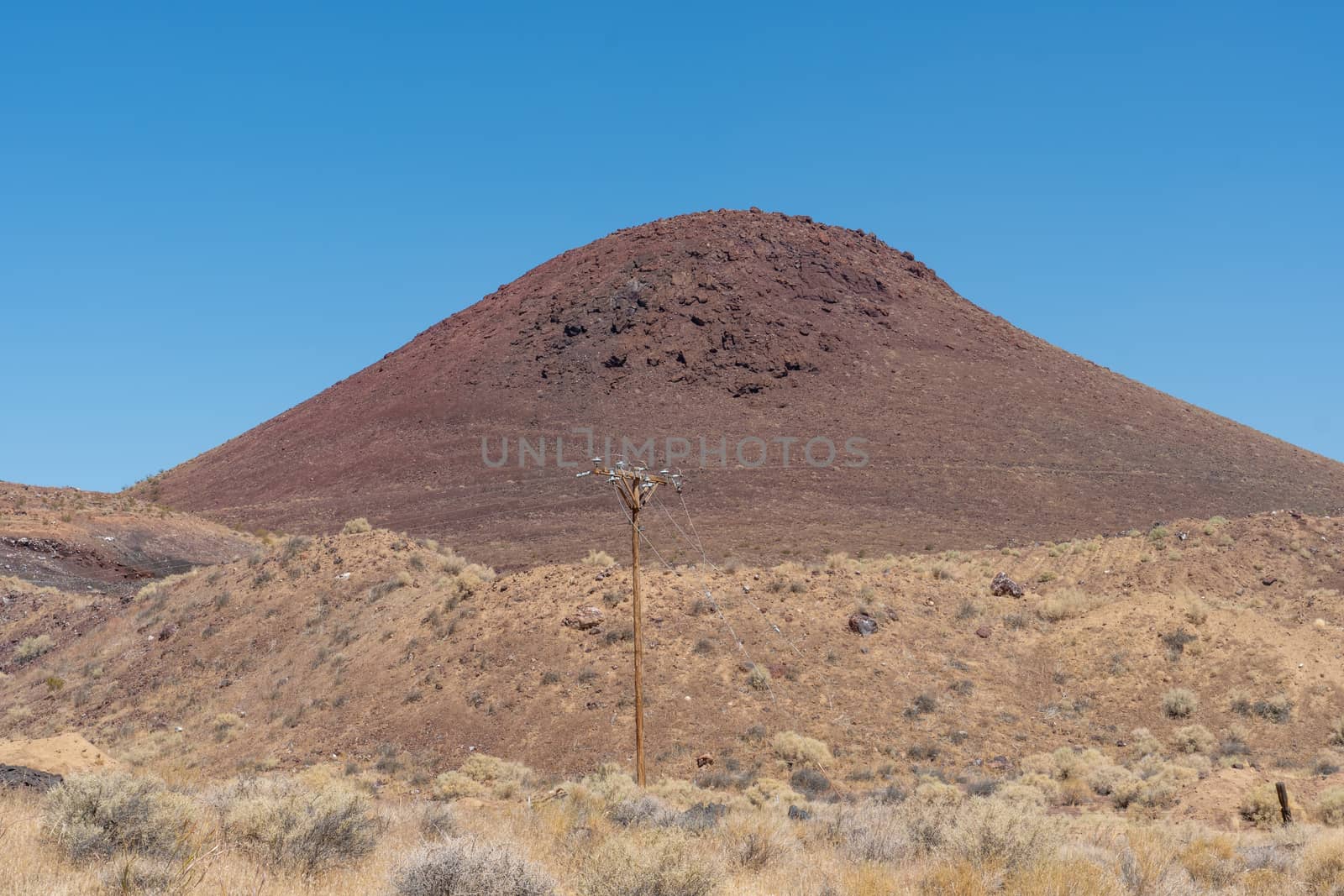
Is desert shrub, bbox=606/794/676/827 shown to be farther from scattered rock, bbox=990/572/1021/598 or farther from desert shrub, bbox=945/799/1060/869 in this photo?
scattered rock, bbox=990/572/1021/598

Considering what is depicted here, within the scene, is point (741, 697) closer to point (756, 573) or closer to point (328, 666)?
point (756, 573)

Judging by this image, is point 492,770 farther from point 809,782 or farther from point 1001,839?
point 1001,839

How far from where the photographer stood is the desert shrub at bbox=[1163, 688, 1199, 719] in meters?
20.0

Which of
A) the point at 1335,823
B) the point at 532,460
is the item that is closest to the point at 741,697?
the point at 1335,823

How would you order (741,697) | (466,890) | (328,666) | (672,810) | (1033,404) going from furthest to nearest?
1. (1033,404)
2. (328,666)
3. (741,697)
4. (672,810)
5. (466,890)

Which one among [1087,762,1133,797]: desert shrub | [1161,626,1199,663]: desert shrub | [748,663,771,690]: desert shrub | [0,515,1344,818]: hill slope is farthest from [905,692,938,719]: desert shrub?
[1161,626,1199,663]: desert shrub

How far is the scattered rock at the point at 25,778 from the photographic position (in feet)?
36.1

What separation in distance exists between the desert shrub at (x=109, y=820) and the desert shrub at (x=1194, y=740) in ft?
57.0

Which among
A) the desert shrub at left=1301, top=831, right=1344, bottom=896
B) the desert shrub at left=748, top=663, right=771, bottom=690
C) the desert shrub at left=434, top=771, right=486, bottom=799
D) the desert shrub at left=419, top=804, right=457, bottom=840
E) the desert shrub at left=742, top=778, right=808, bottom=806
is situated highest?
the desert shrub at left=748, top=663, right=771, bottom=690

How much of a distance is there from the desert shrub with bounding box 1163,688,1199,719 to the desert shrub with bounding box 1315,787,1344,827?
6283 mm

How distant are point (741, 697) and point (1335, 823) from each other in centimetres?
985

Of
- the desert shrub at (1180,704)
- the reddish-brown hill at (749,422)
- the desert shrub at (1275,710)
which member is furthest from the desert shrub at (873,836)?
the reddish-brown hill at (749,422)

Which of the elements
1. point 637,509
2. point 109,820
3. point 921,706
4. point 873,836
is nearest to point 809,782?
point 921,706

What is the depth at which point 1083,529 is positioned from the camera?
5050cm
